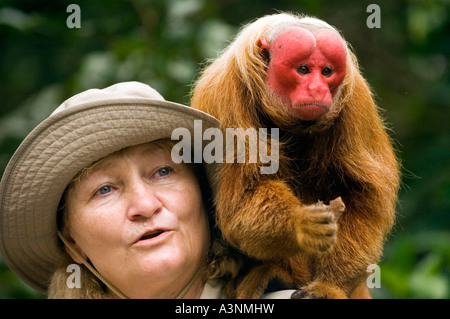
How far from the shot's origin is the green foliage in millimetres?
3338

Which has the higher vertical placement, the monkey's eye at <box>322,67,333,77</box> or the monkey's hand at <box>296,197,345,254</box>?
the monkey's eye at <box>322,67,333,77</box>

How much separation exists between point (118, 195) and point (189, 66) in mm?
1759

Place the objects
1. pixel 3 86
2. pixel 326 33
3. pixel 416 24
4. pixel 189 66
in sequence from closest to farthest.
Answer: pixel 326 33 → pixel 189 66 → pixel 416 24 → pixel 3 86

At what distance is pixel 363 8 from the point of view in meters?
4.55

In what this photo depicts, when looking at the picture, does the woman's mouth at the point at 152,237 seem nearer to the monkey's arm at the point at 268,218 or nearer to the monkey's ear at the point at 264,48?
the monkey's arm at the point at 268,218

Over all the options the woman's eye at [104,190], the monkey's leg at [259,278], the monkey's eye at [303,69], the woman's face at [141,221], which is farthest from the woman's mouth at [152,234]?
the monkey's eye at [303,69]

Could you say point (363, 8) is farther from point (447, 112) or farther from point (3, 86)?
point (3, 86)

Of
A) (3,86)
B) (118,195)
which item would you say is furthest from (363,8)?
(118,195)

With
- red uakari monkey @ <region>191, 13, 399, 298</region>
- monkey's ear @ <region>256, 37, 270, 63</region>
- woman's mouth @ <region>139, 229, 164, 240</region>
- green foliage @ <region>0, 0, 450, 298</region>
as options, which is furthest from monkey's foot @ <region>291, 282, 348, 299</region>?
green foliage @ <region>0, 0, 450, 298</region>

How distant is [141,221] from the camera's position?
171 centimetres

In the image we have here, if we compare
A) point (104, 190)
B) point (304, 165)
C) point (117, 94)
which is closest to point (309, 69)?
point (304, 165)

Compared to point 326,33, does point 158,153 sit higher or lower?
lower

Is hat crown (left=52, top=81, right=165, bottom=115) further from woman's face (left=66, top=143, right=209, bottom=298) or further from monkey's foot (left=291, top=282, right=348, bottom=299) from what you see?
monkey's foot (left=291, top=282, right=348, bottom=299)

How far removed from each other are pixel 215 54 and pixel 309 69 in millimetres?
1417
